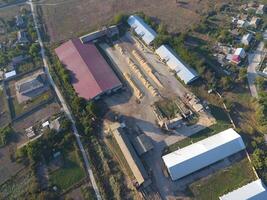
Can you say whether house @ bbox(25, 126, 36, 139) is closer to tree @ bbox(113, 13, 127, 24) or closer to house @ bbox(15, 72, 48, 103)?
house @ bbox(15, 72, 48, 103)

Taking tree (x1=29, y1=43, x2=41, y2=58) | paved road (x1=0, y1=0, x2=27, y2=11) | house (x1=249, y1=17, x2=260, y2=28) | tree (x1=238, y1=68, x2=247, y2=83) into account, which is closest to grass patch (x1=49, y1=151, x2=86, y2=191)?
tree (x1=29, y1=43, x2=41, y2=58)

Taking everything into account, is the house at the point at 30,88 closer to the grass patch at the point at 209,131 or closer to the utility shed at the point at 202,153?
the grass patch at the point at 209,131

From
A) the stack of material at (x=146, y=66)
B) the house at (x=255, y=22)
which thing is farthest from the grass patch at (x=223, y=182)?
the house at (x=255, y=22)

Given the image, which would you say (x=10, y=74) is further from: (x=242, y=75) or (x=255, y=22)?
(x=255, y=22)

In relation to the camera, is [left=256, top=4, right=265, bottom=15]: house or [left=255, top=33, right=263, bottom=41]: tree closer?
[left=255, top=33, right=263, bottom=41]: tree

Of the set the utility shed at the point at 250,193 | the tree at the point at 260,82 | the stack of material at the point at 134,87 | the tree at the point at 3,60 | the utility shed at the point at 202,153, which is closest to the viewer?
the utility shed at the point at 250,193
